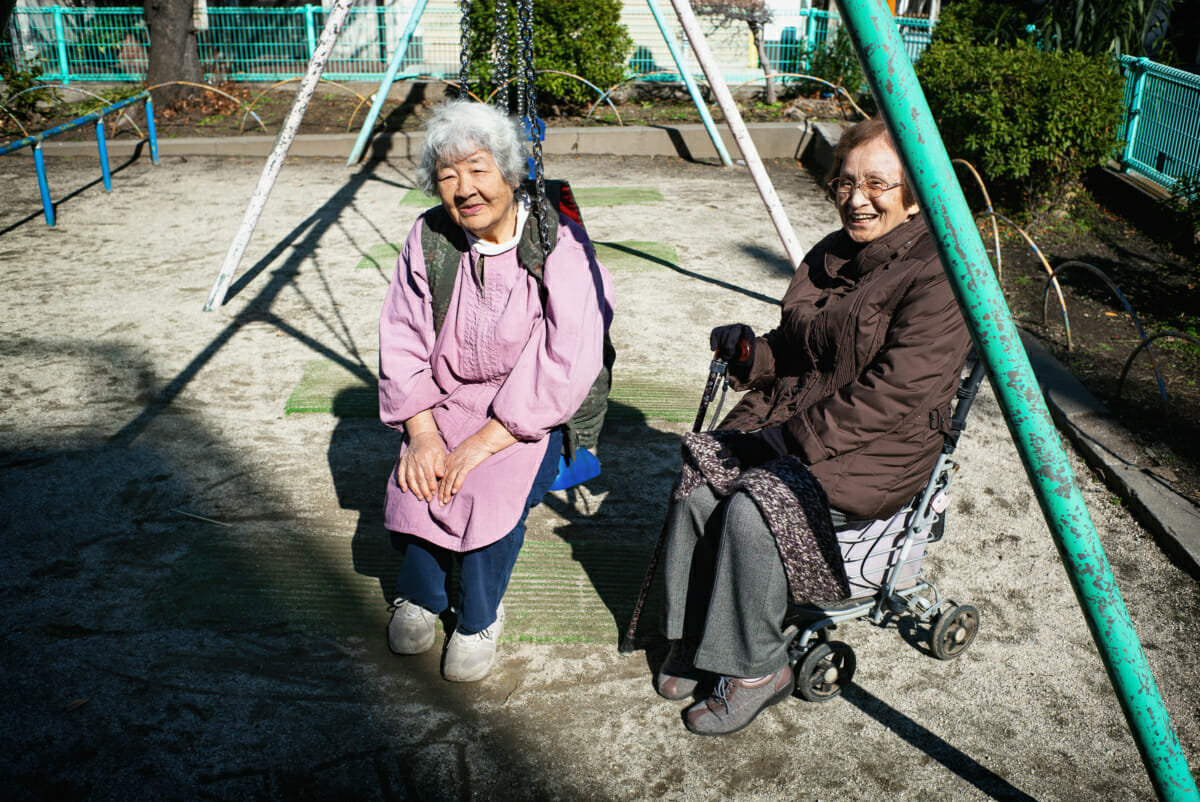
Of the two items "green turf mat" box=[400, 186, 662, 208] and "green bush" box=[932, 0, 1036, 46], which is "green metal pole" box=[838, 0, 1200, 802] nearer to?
"green turf mat" box=[400, 186, 662, 208]

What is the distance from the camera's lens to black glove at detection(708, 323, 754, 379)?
283cm

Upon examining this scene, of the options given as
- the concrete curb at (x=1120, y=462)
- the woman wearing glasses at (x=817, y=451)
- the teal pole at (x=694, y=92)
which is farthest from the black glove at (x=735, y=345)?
the teal pole at (x=694, y=92)

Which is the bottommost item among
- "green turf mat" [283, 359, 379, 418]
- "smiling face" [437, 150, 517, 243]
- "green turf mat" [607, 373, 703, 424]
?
"green turf mat" [283, 359, 379, 418]

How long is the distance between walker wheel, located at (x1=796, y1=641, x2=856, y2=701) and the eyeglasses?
129 cm

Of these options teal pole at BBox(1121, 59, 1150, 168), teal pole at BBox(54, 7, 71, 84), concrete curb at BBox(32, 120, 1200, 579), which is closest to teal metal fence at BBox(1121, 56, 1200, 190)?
teal pole at BBox(1121, 59, 1150, 168)

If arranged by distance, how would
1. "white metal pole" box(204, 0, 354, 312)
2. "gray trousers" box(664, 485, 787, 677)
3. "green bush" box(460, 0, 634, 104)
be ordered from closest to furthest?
1. "gray trousers" box(664, 485, 787, 677)
2. "white metal pole" box(204, 0, 354, 312)
3. "green bush" box(460, 0, 634, 104)

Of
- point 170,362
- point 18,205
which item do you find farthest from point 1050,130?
point 18,205

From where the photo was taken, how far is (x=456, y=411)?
2959 millimetres

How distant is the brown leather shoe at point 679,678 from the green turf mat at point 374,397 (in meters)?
1.87

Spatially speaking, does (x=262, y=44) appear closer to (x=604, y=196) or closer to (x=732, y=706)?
(x=604, y=196)

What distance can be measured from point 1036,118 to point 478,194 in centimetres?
589

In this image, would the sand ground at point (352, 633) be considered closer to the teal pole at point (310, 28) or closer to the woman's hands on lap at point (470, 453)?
the woman's hands on lap at point (470, 453)

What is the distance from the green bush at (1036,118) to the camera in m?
7.03

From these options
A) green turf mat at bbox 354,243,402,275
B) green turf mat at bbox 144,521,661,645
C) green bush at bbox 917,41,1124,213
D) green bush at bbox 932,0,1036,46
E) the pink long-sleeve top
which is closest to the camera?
the pink long-sleeve top
